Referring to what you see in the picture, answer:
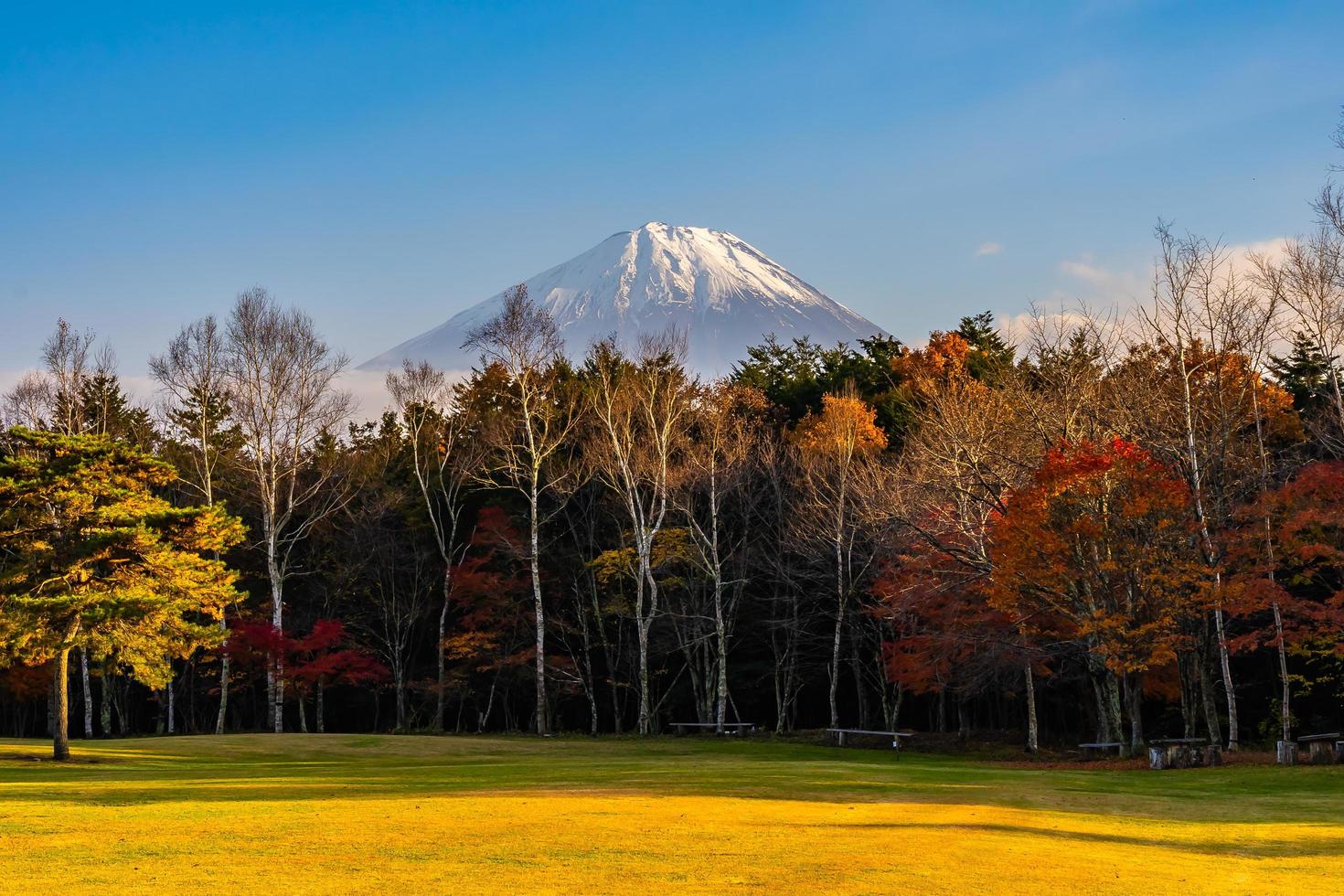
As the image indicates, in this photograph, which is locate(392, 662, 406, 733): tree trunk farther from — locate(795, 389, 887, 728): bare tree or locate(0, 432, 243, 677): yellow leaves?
locate(0, 432, 243, 677): yellow leaves

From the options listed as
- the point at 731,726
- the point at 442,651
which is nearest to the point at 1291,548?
the point at 731,726

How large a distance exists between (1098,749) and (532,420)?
85.2 feet

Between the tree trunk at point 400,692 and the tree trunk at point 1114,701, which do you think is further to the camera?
the tree trunk at point 400,692

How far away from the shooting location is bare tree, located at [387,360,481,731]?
48250 mm

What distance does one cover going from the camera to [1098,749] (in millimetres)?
32531

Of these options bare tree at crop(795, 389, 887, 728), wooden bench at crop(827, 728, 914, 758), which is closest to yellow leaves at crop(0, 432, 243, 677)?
wooden bench at crop(827, 728, 914, 758)

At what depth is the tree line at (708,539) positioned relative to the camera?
1134 inches

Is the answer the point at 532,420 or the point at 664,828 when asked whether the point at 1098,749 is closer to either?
the point at 664,828

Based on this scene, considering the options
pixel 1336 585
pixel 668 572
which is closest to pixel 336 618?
pixel 668 572

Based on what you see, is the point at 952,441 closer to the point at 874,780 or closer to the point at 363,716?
the point at 874,780

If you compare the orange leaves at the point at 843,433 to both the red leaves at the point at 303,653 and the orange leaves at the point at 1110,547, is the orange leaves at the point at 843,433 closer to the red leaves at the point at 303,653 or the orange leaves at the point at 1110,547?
the orange leaves at the point at 1110,547

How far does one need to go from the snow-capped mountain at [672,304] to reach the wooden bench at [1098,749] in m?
72.2

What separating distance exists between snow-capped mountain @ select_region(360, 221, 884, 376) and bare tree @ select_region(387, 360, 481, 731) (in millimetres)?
51251

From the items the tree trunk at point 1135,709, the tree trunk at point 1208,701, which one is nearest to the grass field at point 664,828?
the tree trunk at point 1208,701
